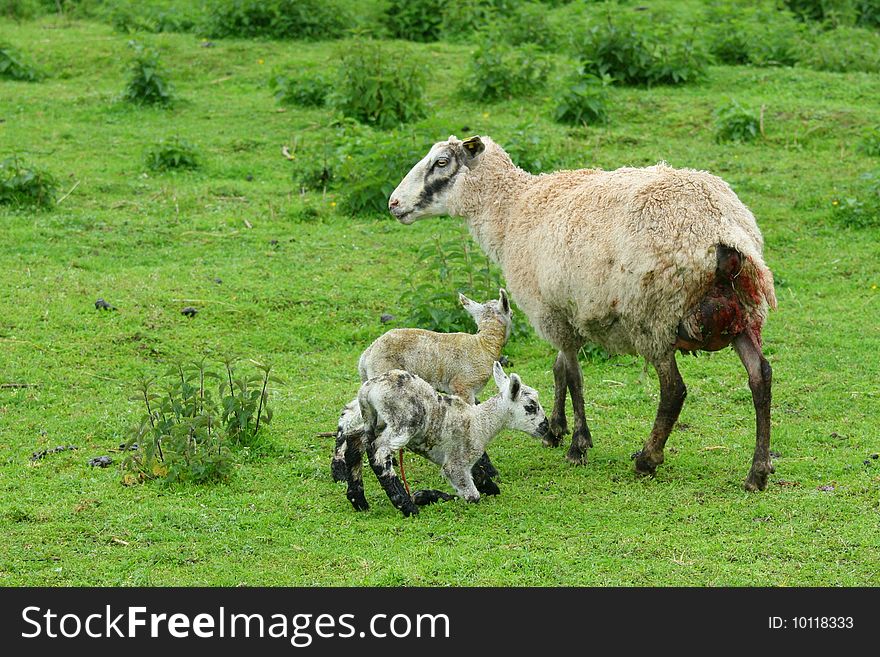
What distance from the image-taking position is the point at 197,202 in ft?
47.8

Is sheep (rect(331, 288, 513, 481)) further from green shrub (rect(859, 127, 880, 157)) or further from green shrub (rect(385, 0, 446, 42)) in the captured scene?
green shrub (rect(385, 0, 446, 42))

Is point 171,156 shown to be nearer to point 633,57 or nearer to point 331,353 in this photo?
point 331,353

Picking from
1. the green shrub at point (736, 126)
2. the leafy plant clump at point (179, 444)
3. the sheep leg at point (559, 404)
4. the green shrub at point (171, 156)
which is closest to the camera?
the leafy plant clump at point (179, 444)

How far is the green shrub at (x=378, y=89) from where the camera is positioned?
1652 centimetres

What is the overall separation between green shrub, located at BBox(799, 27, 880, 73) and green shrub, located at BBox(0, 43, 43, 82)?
11854mm

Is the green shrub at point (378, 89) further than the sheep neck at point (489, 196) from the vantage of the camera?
Yes

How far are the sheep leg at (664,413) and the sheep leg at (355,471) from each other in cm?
193

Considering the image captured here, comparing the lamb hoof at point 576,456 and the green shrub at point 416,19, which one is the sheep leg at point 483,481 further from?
the green shrub at point 416,19

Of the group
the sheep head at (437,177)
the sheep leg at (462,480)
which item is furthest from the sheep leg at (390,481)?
the sheep head at (437,177)

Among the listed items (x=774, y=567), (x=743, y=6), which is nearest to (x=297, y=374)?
(x=774, y=567)

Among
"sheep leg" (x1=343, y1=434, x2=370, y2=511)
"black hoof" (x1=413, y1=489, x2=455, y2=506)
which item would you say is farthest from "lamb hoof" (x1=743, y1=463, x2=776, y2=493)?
"sheep leg" (x1=343, y1=434, x2=370, y2=511)

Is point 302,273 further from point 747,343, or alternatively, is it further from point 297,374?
point 747,343

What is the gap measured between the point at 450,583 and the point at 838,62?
573 inches

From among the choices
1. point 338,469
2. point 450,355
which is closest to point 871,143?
point 450,355
